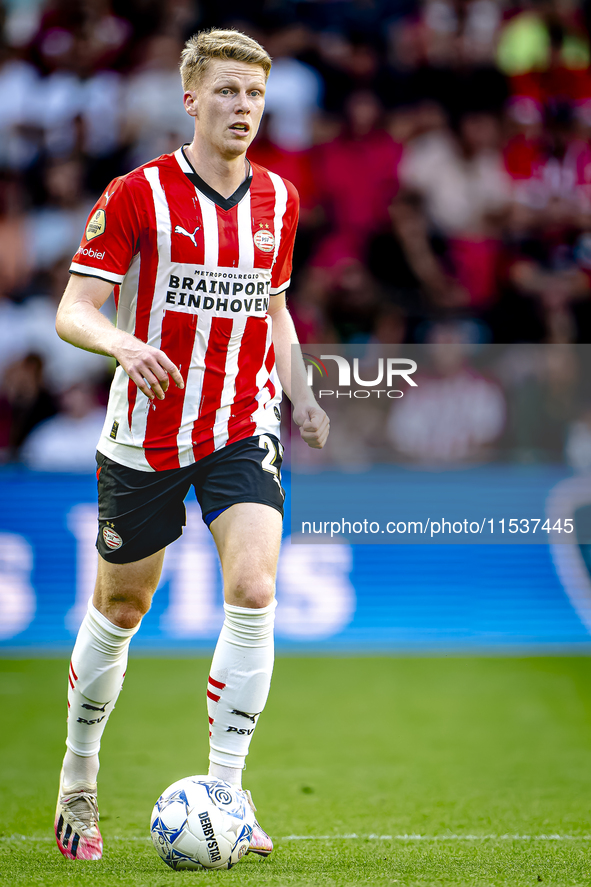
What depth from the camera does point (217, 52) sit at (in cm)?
358

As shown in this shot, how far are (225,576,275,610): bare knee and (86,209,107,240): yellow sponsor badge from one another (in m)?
1.20

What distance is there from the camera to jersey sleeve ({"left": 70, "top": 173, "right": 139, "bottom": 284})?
3.50 meters

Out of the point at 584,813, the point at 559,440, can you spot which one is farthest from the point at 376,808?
the point at 559,440

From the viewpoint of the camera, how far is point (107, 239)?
350 centimetres

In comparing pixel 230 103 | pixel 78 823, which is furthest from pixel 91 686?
pixel 230 103

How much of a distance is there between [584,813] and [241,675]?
170 centimetres

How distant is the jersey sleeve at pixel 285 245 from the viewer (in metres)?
3.83

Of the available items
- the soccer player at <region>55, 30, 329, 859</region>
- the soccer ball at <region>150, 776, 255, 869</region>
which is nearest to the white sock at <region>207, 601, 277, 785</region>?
the soccer player at <region>55, 30, 329, 859</region>

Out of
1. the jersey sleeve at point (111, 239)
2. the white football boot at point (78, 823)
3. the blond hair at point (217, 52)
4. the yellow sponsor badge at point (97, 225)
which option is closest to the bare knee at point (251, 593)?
the white football boot at point (78, 823)

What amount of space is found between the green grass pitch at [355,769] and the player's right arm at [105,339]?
145 cm

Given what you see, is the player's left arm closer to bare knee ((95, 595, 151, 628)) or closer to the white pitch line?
bare knee ((95, 595, 151, 628))

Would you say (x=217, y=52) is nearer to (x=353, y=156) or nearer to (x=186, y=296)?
(x=186, y=296)

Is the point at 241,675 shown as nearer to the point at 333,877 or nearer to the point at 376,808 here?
the point at 333,877

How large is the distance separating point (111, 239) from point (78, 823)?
1.94 m
